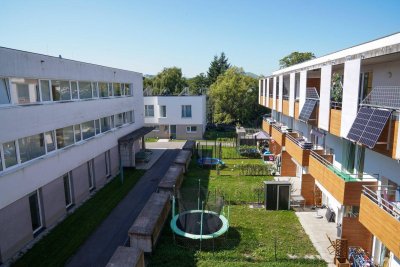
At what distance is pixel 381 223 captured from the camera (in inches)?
323

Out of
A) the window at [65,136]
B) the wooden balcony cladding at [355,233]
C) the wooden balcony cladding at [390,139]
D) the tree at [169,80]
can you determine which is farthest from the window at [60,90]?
the tree at [169,80]

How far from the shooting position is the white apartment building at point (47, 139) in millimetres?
11414

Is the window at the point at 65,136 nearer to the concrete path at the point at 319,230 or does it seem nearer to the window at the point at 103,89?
the window at the point at 103,89

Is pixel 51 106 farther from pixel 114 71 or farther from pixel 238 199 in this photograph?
pixel 238 199

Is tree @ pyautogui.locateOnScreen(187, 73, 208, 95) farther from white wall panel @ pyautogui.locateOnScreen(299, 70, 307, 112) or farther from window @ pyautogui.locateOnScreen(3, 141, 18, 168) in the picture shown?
window @ pyautogui.locateOnScreen(3, 141, 18, 168)

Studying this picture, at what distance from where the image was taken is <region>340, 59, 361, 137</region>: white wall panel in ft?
32.2

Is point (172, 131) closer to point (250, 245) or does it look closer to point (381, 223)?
point (250, 245)

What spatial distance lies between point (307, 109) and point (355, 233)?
6116 mm

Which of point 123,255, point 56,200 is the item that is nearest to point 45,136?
point 56,200

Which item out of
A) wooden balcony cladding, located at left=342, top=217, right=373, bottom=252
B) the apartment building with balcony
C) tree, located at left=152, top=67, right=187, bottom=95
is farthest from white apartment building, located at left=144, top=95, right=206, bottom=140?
tree, located at left=152, top=67, right=187, bottom=95

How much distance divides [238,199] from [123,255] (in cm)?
936

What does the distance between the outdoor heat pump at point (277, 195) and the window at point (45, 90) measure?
12419 millimetres

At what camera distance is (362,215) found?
9.45m

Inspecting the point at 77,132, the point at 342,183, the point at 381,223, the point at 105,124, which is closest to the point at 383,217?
the point at 381,223
